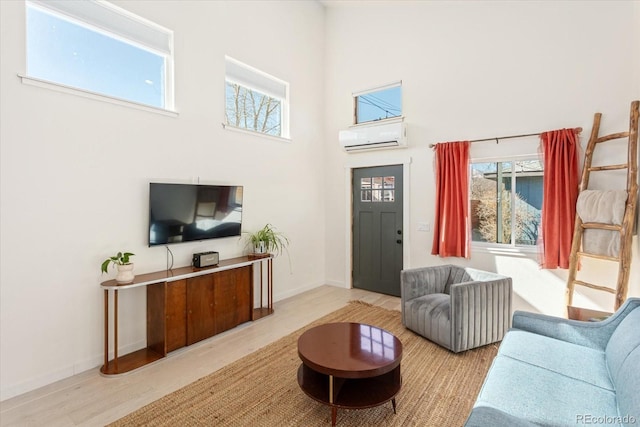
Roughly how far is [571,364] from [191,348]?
3.15 metres

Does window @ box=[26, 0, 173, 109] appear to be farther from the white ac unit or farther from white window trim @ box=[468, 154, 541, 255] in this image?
white window trim @ box=[468, 154, 541, 255]

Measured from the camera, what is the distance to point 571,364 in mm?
1936

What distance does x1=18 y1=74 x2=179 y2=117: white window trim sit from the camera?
2521mm

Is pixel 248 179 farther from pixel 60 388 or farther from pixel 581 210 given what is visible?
pixel 581 210

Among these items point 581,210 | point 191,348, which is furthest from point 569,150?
point 191,348

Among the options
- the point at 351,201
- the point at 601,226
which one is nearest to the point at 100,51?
the point at 351,201

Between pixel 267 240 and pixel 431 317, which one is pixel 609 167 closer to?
pixel 431 317

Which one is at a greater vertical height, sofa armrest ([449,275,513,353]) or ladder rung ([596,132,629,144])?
ladder rung ([596,132,629,144])

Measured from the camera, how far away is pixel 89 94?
283cm

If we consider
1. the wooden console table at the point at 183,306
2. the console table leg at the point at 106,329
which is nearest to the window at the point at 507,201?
A: the wooden console table at the point at 183,306

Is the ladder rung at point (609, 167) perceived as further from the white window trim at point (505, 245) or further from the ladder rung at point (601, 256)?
the ladder rung at point (601, 256)

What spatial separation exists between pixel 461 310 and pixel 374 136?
2.82 meters

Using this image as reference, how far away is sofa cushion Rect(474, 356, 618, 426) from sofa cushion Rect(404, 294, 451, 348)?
45.3 inches

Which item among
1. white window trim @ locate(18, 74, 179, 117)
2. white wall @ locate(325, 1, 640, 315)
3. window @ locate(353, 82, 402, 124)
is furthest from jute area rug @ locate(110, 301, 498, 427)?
window @ locate(353, 82, 402, 124)
